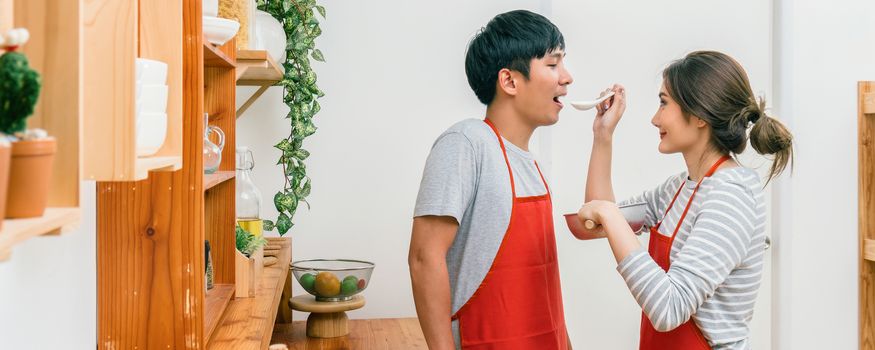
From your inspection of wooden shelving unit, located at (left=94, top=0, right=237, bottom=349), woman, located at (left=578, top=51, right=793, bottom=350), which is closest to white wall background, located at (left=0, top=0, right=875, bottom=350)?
woman, located at (left=578, top=51, right=793, bottom=350)

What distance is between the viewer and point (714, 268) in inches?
56.8

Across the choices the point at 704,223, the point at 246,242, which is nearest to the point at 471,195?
the point at 704,223

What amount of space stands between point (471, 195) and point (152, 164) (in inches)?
31.2

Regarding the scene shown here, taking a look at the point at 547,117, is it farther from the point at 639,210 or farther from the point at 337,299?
the point at 337,299

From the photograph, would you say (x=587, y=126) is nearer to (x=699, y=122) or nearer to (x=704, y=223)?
(x=699, y=122)

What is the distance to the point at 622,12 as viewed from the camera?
118 inches

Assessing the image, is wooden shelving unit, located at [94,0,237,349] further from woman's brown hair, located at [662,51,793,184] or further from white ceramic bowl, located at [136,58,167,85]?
woman's brown hair, located at [662,51,793,184]

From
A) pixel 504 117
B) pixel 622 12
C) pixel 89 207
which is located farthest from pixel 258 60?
pixel 622 12

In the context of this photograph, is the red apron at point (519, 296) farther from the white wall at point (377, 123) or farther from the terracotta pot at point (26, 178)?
the white wall at point (377, 123)

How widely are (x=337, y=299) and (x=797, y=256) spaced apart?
1.73 m

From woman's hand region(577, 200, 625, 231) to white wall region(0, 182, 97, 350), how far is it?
94 centimetres

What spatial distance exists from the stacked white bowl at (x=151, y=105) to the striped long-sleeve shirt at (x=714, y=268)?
917 mm

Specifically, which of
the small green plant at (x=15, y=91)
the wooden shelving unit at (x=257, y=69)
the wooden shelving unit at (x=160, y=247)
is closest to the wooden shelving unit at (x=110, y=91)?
the small green plant at (x=15, y=91)

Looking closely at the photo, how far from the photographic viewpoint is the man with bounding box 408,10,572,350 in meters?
1.51
